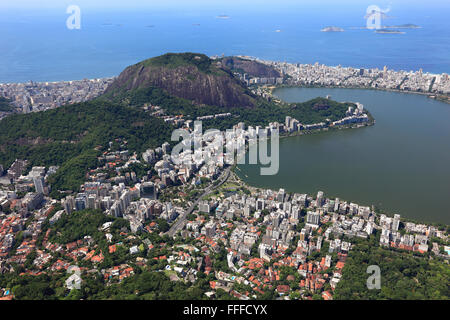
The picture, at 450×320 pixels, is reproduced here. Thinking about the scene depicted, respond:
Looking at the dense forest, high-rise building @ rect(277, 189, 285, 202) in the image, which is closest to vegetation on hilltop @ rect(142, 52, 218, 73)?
high-rise building @ rect(277, 189, 285, 202)

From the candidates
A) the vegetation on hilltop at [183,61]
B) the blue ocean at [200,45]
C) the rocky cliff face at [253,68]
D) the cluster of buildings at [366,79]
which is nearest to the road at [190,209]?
the vegetation on hilltop at [183,61]

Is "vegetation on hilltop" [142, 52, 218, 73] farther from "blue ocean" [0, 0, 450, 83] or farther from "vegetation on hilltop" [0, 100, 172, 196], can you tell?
"blue ocean" [0, 0, 450, 83]

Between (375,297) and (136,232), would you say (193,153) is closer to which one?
(136,232)

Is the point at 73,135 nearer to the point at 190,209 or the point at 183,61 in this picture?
the point at 190,209

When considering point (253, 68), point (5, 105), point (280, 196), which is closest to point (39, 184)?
point (280, 196)

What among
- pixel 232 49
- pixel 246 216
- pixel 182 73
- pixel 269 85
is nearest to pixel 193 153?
pixel 246 216
